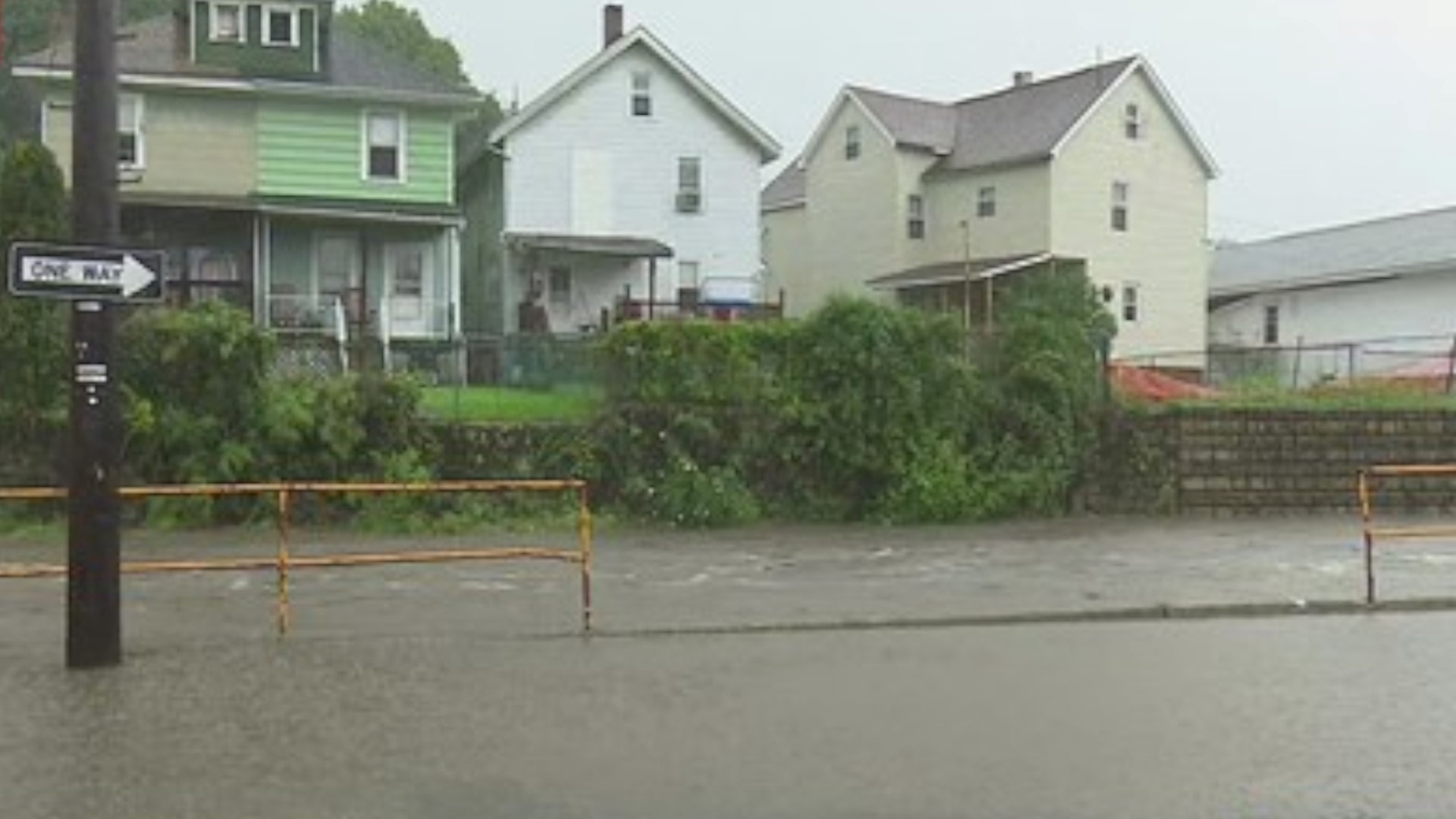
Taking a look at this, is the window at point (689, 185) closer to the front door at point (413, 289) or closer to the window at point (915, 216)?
the front door at point (413, 289)

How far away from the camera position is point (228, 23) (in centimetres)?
3469

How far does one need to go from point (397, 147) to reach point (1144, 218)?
2224 cm

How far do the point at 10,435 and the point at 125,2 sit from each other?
174ft

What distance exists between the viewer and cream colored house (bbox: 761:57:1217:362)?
45438 mm

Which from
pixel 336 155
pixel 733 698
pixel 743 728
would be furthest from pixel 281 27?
pixel 743 728

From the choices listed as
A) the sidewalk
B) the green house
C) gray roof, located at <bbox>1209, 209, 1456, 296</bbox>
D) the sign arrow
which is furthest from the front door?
gray roof, located at <bbox>1209, 209, 1456, 296</bbox>

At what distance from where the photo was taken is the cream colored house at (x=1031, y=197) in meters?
45.4

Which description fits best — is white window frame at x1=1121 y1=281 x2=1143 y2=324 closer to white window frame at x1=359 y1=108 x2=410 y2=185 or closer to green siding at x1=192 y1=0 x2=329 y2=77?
white window frame at x1=359 y1=108 x2=410 y2=185

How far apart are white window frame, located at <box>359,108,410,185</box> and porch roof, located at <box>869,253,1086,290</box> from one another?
16053mm

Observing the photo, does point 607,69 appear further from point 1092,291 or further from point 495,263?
point 1092,291

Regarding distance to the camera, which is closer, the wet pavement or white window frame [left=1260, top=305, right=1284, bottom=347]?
the wet pavement

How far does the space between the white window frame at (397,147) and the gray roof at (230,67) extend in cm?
55

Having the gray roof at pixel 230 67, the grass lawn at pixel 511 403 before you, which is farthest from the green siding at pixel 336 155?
the grass lawn at pixel 511 403

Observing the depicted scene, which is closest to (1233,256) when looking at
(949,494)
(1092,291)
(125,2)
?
(1092,291)
